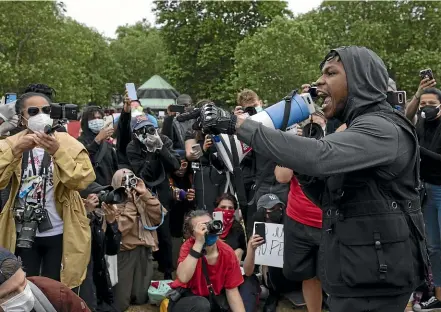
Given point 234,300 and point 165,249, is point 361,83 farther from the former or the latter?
point 165,249

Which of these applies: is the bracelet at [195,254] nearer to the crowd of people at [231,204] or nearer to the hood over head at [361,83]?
the crowd of people at [231,204]

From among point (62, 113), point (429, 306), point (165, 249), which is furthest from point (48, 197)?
point (429, 306)

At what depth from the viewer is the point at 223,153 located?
5445 mm

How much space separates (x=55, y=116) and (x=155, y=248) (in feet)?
7.45

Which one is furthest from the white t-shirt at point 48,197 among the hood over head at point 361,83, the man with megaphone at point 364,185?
the hood over head at point 361,83

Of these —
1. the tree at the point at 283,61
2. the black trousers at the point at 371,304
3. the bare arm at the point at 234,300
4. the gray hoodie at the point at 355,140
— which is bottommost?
the bare arm at the point at 234,300

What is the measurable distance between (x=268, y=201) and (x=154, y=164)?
1.45m

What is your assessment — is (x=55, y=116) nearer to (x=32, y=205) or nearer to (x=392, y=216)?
(x=32, y=205)

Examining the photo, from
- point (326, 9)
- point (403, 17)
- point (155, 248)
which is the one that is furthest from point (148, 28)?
point (155, 248)

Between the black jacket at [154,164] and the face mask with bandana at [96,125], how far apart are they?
0.49 metres

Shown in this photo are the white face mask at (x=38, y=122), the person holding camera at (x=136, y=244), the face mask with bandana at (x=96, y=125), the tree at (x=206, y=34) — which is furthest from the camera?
the tree at (x=206, y=34)

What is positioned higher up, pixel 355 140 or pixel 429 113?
pixel 429 113

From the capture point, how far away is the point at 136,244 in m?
5.88

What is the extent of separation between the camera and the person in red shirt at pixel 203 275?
4918 millimetres
